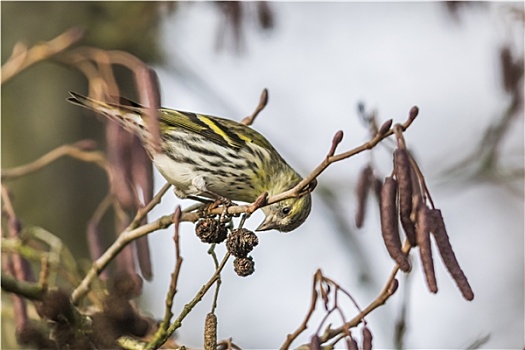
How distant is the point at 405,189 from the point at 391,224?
68 millimetres

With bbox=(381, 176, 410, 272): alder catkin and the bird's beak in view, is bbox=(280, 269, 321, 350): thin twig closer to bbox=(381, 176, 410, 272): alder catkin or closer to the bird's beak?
bbox=(381, 176, 410, 272): alder catkin

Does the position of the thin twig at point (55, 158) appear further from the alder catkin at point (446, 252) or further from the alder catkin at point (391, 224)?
the alder catkin at point (446, 252)

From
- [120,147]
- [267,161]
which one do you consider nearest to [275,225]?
[267,161]

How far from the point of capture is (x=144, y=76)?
1.86 metres

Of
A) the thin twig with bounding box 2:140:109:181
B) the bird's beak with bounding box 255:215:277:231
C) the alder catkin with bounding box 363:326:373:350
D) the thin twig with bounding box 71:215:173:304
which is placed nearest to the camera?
the alder catkin with bounding box 363:326:373:350

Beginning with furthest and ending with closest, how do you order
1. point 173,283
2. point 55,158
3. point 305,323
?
1. point 55,158
2. point 305,323
3. point 173,283

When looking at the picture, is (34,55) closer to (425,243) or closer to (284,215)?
(284,215)

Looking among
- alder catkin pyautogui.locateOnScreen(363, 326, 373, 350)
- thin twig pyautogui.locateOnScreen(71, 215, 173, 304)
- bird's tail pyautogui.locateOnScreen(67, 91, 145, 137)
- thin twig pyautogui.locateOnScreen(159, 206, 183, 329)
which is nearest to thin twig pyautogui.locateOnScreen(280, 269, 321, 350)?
alder catkin pyautogui.locateOnScreen(363, 326, 373, 350)

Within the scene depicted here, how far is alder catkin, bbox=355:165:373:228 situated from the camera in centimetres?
212

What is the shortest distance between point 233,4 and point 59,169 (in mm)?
1410

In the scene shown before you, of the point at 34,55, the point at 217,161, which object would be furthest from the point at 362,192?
the point at 34,55

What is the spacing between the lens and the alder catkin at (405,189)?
160cm

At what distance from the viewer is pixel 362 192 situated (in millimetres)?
2170

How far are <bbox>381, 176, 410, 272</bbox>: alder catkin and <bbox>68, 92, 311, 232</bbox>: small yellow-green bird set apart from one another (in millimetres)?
897
